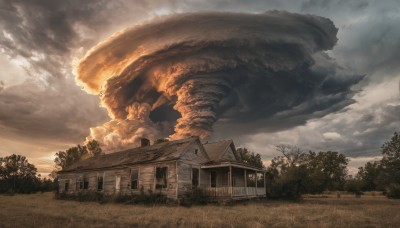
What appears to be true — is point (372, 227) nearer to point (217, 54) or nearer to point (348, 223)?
point (348, 223)

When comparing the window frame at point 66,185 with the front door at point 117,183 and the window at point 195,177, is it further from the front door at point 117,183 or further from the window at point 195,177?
the window at point 195,177

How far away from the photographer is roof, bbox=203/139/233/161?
1288 inches

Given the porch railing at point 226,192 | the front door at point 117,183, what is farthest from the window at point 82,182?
the porch railing at point 226,192

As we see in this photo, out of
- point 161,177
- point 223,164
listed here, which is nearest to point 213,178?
point 223,164

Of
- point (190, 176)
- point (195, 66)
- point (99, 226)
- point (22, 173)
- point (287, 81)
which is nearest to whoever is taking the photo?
point (99, 226)

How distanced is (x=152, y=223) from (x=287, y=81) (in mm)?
52875

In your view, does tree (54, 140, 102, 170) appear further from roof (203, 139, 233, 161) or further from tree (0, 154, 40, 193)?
roof (203, 139, 233, 161)

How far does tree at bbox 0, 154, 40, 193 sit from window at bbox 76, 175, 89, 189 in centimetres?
2208

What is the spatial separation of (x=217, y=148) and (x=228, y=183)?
4904mm

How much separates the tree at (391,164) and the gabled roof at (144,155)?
104 feet

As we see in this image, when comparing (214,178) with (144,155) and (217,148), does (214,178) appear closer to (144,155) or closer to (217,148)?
(217,148)

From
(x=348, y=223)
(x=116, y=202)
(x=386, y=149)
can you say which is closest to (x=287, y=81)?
(x=386, y=149)

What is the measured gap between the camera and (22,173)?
67.2 m

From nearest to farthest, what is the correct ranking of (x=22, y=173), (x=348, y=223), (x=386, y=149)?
(x=348, y=223) < (x=386, y=149) < (x=22, y=173)
